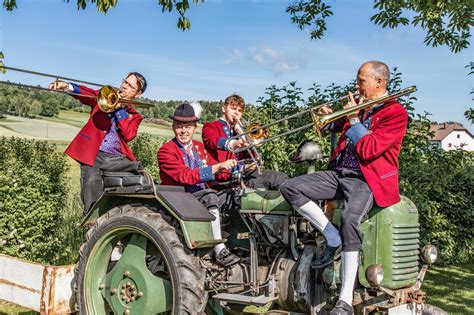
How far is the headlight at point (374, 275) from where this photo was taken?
383 centimetres

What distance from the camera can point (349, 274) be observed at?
12.7 ft

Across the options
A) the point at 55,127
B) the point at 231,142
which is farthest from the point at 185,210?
the point at 55,127

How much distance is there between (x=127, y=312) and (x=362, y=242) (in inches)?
70.9

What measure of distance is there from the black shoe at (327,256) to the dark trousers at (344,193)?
0.15m

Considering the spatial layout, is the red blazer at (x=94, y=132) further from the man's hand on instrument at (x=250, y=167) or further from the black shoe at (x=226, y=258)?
the black shoe at (x=226, y=258)

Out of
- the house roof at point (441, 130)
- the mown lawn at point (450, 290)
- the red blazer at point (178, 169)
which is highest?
the house roof at point (441, 130)

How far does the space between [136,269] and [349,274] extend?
1.61 meters

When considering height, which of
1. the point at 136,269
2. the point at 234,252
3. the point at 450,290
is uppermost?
the point at 234,252

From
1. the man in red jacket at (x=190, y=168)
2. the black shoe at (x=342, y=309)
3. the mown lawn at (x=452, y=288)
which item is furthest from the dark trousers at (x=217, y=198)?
the mown lawn at (x=452, y=288)

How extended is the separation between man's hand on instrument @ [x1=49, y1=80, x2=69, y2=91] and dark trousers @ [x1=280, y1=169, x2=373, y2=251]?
232 cm

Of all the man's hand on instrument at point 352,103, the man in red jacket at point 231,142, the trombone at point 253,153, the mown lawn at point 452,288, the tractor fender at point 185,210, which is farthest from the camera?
the mown lawn at point 452,288

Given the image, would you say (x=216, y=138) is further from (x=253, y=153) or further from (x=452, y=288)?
(x=452, y=288)

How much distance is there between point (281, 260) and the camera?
14.7 feet

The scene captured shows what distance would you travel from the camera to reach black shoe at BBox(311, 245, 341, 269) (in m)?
4.04
